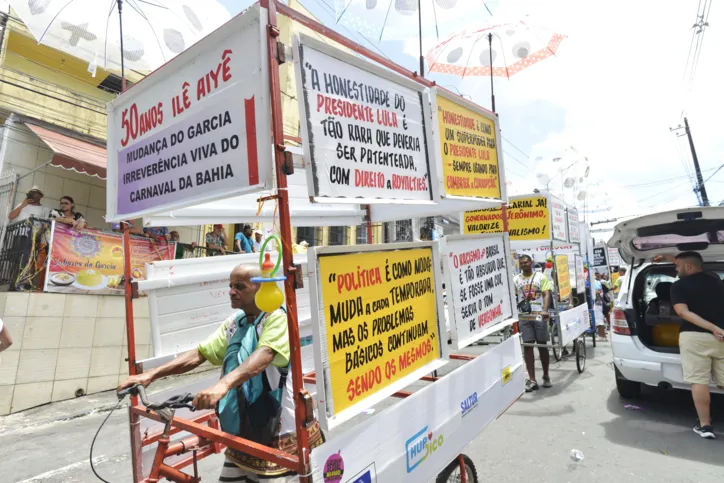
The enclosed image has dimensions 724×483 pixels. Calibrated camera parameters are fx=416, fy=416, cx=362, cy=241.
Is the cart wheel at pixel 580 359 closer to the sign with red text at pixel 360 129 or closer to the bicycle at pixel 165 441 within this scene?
the sign with red text at pixel 360 129

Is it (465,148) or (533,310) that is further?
(533,310)

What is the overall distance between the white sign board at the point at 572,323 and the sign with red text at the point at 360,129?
5225 millimetres

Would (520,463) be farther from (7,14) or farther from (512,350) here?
(7,14)

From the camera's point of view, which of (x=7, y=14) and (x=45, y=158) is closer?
(x=7, y=14)

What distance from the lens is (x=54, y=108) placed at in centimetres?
809

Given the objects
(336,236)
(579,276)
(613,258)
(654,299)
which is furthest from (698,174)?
(654,299)

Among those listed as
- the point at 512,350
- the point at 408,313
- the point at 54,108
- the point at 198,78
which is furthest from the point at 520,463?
the point at 54,108

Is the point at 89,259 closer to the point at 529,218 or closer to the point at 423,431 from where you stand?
the point at 423,431

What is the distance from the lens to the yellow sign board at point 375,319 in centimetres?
175

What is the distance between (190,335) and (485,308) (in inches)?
88.9

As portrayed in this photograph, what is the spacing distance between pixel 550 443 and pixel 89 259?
7.39m

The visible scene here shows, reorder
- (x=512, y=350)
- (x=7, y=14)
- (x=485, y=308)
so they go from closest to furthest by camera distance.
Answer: (x=485, y=308)
(x=512, y=350)
(x=7, y=14)

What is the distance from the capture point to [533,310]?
654 cm

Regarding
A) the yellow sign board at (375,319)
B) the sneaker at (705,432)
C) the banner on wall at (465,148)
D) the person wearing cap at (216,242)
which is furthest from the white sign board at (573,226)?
the person wearing cap at (216,242)
